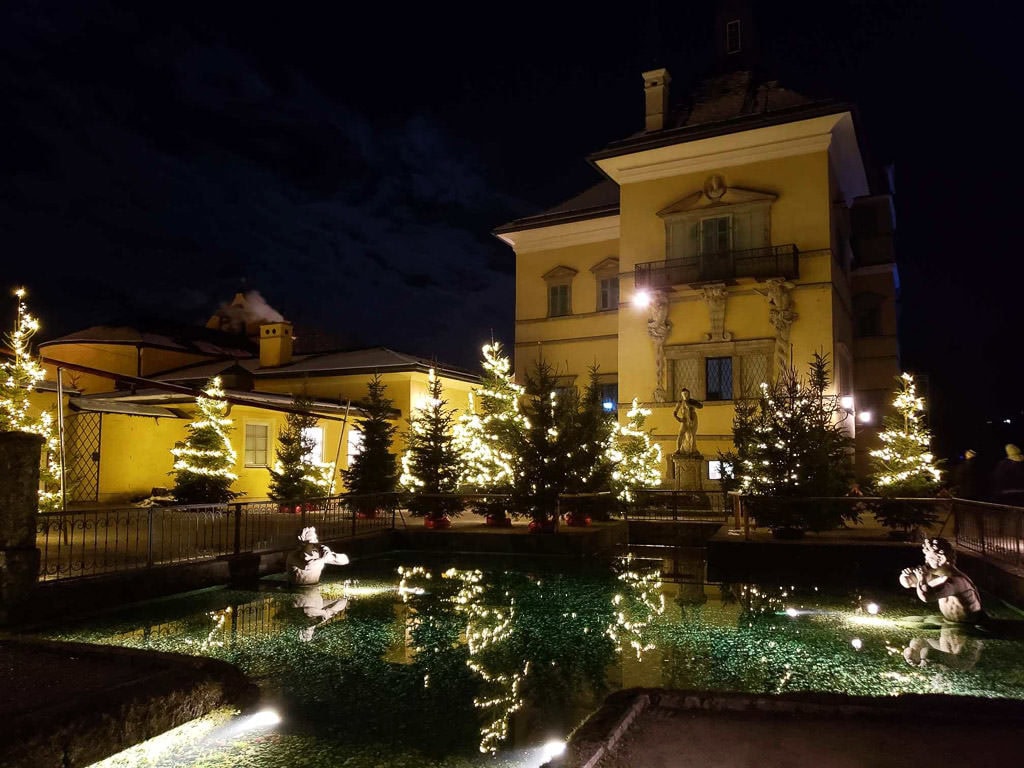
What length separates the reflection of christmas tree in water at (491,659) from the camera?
5.70 meters

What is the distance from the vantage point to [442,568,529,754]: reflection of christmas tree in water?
5.70m

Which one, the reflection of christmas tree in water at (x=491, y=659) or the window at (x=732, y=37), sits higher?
the window at (x=732, y=37)

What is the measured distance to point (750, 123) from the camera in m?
26.3

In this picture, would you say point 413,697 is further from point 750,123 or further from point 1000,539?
point 750,123

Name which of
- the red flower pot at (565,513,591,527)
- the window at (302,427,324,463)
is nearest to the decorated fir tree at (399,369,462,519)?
the red flower pot at (565,513,591,527)

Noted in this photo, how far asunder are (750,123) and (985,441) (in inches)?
1371

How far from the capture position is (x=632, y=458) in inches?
906

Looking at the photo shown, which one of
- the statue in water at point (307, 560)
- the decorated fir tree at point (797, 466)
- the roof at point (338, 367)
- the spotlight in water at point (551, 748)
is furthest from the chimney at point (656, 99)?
the spotlight in water at point (551, 748)

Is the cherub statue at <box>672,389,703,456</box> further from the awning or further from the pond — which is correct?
the awning

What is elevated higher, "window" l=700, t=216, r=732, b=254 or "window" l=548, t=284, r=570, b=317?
"window" l=700, t=216, r=732, b=254

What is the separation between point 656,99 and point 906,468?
1810 centimetres

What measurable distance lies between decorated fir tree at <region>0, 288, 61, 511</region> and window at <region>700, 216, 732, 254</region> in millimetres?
21385

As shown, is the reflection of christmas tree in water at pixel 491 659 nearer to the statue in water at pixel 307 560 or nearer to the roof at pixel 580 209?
the statue in water at pixel 307 560

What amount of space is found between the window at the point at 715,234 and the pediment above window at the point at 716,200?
0.51 m
